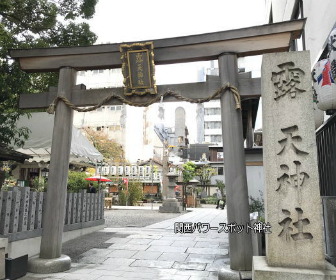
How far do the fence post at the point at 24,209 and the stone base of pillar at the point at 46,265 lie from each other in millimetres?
1063

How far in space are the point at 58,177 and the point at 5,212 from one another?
133 centimetres

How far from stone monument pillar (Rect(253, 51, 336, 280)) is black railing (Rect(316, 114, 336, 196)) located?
1.42 metres

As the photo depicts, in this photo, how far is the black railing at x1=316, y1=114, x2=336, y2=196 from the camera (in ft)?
17.2

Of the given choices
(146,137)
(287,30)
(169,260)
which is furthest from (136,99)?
(146,137)

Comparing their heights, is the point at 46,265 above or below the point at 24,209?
below

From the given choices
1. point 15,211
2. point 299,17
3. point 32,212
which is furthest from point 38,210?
point 299,17

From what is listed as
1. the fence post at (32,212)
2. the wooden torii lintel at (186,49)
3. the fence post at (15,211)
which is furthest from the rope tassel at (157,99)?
the fence post at (32,212)

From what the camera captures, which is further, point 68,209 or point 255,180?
point 255,180

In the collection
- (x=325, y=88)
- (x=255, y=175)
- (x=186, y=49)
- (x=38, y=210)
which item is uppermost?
(x=186, y=49)

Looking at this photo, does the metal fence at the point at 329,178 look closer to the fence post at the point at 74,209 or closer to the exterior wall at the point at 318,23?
the exterior wall at the point at 318,23

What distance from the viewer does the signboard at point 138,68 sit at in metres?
6.29

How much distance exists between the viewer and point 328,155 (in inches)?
220

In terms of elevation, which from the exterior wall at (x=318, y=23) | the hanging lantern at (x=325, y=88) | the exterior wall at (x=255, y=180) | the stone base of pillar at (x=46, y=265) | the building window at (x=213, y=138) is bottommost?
the stone base of pillar at (x=46, y=265)

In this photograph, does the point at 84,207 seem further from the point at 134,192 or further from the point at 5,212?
the point at 134,192
